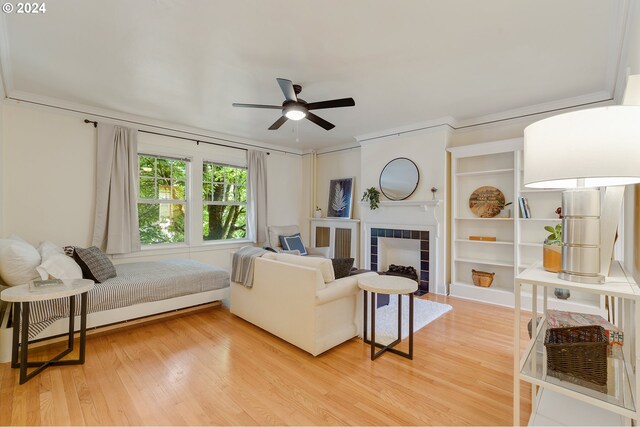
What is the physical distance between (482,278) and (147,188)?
5083mm

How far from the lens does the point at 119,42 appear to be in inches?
94.1

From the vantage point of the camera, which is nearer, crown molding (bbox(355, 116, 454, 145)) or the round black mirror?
crown molding (bbox(355, 116, 454, 145))

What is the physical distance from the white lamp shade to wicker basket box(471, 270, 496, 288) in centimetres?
327

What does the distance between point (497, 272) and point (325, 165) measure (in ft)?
12.1

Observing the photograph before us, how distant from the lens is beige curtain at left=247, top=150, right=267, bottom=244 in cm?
547

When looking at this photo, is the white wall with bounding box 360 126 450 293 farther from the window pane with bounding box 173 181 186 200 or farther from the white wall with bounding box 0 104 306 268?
the white wall with bounding box 0 104 306 268

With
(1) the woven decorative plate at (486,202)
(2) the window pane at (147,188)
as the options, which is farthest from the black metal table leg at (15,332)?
(1) the woven decorative plate at (486,202)

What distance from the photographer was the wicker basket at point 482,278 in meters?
4.05

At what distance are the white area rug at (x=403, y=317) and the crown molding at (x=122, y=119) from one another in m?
3.82

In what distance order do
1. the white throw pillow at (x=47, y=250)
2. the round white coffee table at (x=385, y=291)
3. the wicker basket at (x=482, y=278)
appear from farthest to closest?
1. the wicker basket at (x=482, y=278)
2. the white throw pillow at (x=47, y=250)
3. the round white coffee table at (x=385, y=291)

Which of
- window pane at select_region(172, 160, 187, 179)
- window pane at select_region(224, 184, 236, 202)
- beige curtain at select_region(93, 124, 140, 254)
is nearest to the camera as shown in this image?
beige curtain at select_region(93, 124, 140, 254)

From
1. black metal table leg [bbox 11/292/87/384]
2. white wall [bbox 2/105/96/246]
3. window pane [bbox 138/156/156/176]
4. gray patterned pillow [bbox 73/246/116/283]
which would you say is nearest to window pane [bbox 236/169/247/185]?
window pane [bbox 138/156/156/176]

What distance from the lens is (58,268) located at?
8.34 feet

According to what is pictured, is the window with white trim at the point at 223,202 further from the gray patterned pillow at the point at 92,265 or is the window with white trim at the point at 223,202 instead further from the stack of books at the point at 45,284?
the stack of books at the point at 45,284
